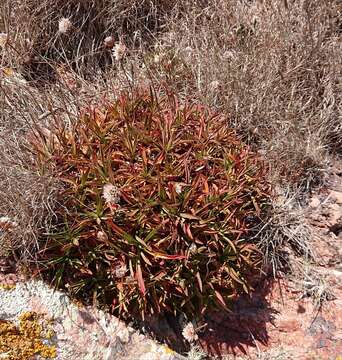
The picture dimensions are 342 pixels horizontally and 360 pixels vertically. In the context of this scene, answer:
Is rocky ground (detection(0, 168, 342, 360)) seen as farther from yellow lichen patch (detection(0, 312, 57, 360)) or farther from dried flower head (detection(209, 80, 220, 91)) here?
dried flower head (detection(209, 80, 220, 91))

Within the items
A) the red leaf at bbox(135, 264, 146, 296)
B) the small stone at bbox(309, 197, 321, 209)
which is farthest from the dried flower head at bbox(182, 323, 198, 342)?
the small stone at bbox(309, 197, 321, 209)

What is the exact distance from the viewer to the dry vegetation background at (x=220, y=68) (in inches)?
150

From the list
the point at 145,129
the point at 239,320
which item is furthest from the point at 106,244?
the point at 239,320

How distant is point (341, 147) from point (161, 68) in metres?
1.52

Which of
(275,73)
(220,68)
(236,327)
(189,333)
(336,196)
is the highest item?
(220,68)

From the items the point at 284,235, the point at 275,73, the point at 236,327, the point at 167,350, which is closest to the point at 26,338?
the point at 167,350

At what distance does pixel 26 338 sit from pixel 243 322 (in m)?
1.40

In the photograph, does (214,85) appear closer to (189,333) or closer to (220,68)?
(220,68)

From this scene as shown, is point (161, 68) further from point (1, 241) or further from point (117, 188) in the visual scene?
point (1, 241)

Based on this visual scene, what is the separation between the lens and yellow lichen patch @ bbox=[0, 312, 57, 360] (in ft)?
9.35

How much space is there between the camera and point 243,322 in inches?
138

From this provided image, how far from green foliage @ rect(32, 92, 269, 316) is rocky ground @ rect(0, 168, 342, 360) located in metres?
0.15

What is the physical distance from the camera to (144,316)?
3.18 m

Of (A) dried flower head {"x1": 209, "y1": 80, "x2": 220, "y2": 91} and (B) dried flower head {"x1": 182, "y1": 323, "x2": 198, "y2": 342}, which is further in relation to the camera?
(A) dried flower head {"x1": 209, "y1": 80, "x2": 220, "y2": 91}
